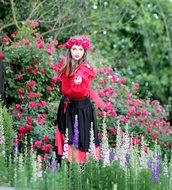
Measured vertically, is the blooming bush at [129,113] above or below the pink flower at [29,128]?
above

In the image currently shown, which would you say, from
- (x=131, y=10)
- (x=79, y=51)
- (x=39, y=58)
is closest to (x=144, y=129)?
(x=39, y=58)

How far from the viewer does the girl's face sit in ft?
24.4

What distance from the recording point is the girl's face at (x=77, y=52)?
24.4ft

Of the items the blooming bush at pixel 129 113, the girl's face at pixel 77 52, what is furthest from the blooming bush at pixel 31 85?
the girl's face at pixel 77 52

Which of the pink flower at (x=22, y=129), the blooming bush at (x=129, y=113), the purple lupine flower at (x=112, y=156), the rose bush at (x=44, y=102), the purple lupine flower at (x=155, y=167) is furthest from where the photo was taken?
the blooming bush at (x=129, y=113)

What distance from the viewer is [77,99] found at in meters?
7.45

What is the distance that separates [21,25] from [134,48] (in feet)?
12.6

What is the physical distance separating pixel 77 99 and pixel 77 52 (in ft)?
1.54

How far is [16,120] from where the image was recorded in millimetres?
8883

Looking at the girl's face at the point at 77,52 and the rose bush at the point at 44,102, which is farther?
the rose bush at the point at 44,102

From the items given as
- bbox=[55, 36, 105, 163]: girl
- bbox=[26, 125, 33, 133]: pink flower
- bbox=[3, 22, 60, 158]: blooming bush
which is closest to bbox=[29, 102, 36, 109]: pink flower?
bbox=[3, 22, 60, 158]: blooming bush

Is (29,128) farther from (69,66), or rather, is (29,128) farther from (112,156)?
(112,156)

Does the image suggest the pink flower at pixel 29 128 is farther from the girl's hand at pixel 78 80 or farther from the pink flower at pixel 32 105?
the girl's hand at pixel 78 80

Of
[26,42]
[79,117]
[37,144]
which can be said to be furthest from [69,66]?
[26,42]
